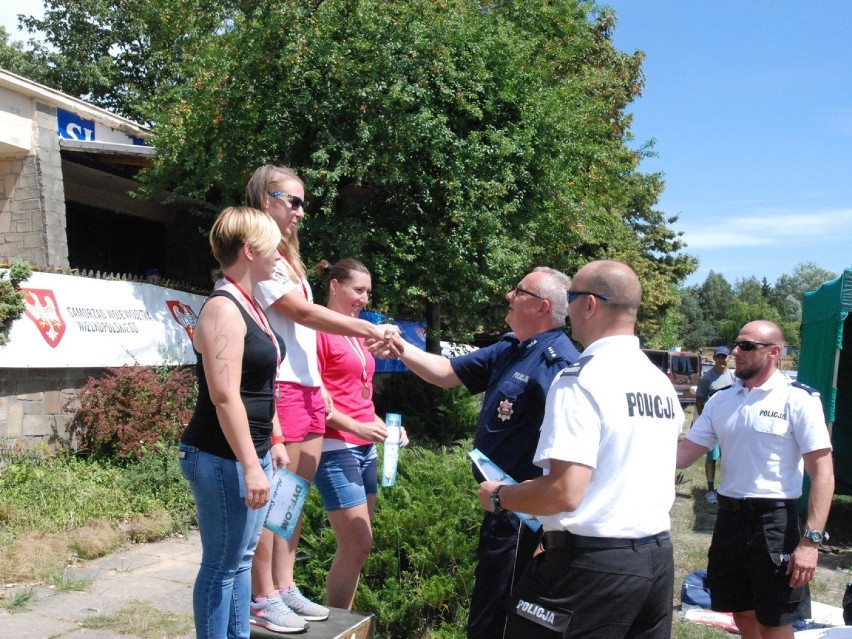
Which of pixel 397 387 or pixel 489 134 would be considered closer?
pixel 489 134

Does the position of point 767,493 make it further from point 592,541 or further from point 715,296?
point 715,296

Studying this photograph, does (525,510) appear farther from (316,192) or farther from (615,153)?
(615,153)

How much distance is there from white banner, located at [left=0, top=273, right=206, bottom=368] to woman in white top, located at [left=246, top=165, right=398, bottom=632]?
511cm

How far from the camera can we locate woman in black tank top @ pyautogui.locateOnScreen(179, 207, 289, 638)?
9.02ft

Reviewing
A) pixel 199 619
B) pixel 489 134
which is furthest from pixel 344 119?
pixel 199 619

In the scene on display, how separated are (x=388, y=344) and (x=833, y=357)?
6021mm

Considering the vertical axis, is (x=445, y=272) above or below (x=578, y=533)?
above

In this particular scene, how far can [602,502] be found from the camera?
2.42m

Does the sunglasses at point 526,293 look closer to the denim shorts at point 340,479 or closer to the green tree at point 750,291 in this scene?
the denim shorts at point 340,479

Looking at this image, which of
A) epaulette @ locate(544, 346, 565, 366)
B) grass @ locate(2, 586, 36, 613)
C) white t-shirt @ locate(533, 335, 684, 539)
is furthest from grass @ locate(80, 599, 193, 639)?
white t-shirt @ locate(533, 335, 684, 539)

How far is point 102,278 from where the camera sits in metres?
8.95

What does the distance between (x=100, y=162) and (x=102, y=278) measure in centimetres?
495

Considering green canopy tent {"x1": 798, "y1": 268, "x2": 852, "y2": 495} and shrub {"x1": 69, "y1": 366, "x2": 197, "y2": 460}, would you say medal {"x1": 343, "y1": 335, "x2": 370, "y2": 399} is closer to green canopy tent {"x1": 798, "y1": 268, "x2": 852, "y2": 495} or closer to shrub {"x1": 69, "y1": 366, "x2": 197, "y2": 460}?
shrub {"x1": 69, "y1": 366, "x2": 197, "y2": 460}

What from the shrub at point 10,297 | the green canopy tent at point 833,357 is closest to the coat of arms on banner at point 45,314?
the shrub at point 10,297
